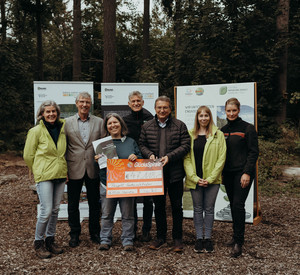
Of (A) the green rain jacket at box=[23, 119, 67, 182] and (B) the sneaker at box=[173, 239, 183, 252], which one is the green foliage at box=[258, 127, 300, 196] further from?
(A) the green rain jacket at box=[23, 119, 67, 182]

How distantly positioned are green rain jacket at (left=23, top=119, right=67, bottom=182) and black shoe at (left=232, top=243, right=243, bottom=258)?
2370 mm

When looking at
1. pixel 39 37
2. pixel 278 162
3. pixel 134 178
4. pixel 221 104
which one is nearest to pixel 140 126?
pixel 134 178

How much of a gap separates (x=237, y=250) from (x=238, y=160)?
115cm

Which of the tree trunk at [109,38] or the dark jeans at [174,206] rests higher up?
the tree trunk at [109,38]

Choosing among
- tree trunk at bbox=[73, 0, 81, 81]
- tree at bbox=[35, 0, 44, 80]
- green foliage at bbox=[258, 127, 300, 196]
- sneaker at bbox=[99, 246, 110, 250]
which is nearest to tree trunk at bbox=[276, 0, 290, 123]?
green foliage at bbox=[258, 127, 300, 196]

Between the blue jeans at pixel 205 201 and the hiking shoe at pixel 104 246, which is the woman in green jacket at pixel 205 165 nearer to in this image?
the blue jeans at pixel 205 201

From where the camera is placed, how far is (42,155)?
3969 mm

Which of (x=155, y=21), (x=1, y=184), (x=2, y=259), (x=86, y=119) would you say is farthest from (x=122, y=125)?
(x=155, y=21)

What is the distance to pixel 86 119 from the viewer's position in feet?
14.4

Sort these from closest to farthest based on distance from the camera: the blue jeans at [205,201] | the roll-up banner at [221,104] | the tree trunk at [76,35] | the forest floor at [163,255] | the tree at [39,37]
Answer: the forest floor at [163,255] < the blue jeans at [205,201] < the roll-up banner at [221,104] < the tree trunk at [76,35] < the tree at [39,37]

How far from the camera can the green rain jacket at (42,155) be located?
3.95 metres

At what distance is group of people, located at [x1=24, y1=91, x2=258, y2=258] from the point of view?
4.02m

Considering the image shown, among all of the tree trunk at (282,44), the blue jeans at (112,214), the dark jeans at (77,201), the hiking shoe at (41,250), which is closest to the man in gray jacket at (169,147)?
the blue jeans at (112,214)

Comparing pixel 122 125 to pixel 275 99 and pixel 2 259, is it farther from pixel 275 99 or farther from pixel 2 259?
pixel 275 99
